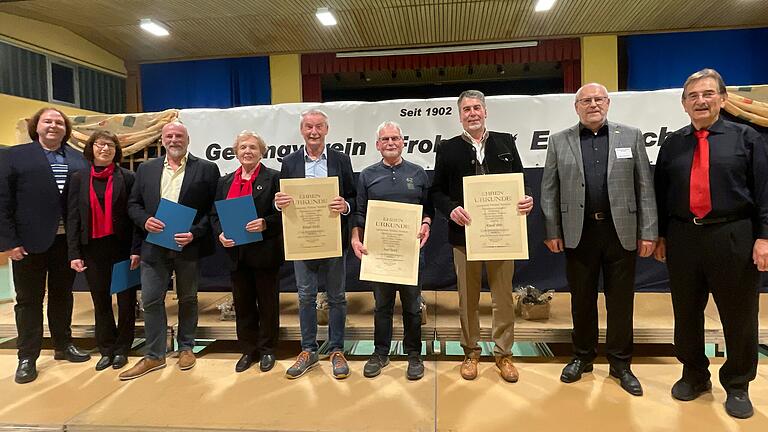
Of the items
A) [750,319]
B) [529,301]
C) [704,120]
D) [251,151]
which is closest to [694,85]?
[704,120]

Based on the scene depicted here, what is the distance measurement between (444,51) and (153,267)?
7383 millimetres

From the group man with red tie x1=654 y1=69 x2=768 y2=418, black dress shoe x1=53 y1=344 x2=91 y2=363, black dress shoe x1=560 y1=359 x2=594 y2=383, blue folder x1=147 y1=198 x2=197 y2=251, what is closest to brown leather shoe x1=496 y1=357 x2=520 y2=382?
black dress shoe x1=560 y1=359 x2=594 y2=383

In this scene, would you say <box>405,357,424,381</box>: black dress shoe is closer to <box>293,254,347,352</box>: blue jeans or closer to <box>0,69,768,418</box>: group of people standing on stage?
<box>0,69,768,418</box>: group of people standing on stage

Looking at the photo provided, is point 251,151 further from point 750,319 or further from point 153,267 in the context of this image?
point 750,319

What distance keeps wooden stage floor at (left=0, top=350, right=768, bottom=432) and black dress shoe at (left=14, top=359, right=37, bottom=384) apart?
0.04 metres

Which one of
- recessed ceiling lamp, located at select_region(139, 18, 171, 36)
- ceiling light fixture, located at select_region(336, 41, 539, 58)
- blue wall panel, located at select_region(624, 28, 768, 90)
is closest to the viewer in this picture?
recessed ceiling lamp, located at select_region(139, 18, 171, 36)

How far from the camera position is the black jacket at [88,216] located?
108 inches

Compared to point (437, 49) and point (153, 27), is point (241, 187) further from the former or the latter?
point (437, 49)

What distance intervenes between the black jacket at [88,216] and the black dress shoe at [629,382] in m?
2.94

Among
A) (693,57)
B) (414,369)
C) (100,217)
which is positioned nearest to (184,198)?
(100,217)

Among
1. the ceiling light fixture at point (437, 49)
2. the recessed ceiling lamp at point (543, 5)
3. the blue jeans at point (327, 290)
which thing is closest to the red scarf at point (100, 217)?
the blue jeans at point (327, 290)

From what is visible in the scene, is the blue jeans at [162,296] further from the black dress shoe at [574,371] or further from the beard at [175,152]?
the black dress shoe at [574,371]

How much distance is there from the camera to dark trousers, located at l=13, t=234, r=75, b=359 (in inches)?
111

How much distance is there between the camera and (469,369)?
2.68m
